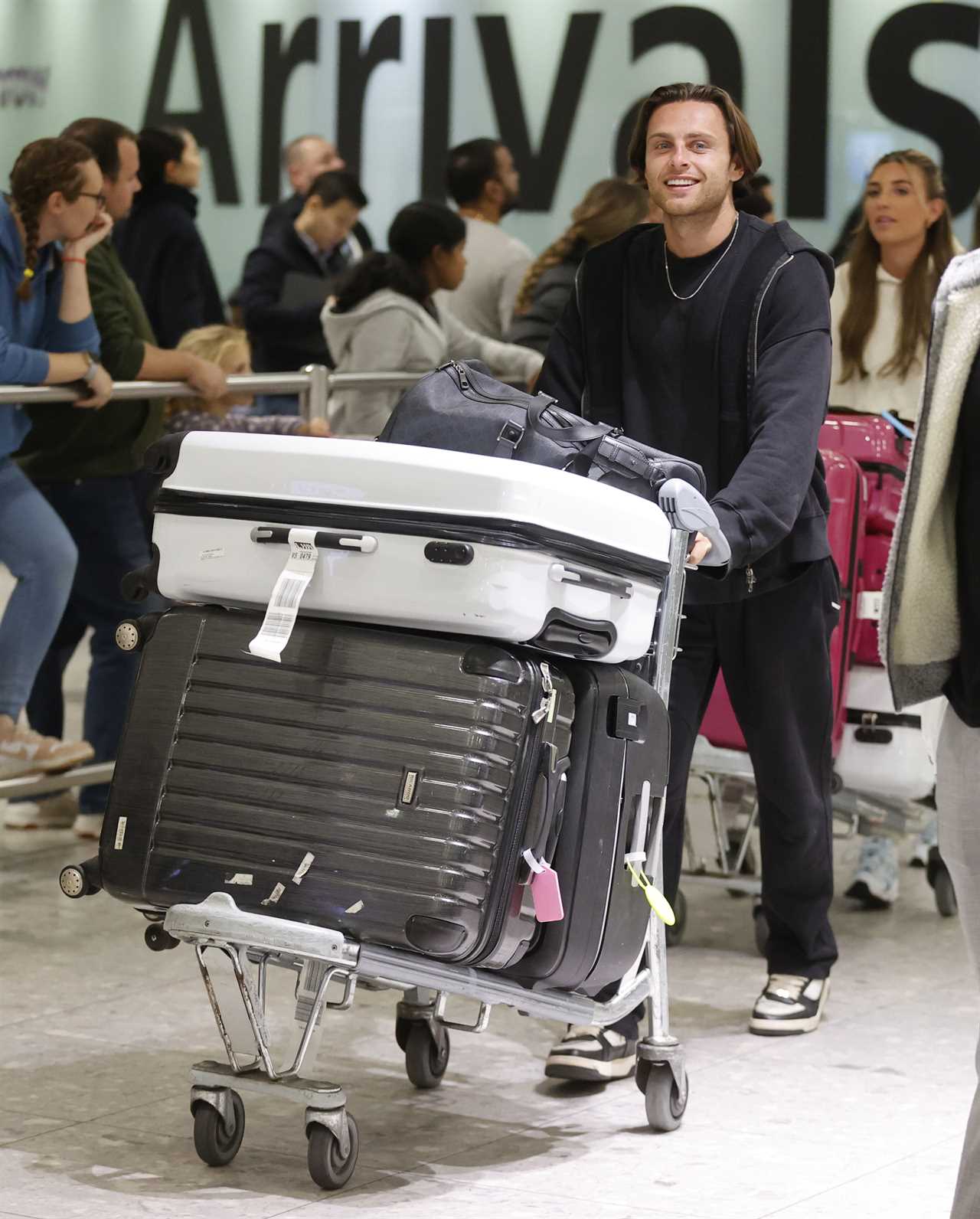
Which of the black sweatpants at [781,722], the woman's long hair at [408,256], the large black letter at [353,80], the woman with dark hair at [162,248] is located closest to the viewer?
the black sweatpants at [781,722]

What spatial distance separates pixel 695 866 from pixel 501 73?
7419 mm

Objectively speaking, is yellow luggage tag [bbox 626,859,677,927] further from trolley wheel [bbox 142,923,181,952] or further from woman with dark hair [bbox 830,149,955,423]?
woman with dark hair [bbox 830,149,955,423]

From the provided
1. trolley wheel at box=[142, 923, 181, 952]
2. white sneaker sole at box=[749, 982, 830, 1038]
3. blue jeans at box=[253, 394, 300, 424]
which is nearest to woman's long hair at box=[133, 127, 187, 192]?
blue jeans at box=[253, 394, 300, 424]

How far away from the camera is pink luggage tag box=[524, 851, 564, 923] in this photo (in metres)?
3.21

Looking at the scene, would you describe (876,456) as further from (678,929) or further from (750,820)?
(678,929)

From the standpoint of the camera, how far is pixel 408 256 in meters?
6.85

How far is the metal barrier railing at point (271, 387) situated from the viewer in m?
5.44

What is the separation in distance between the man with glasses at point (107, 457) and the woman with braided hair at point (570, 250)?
1.50 metres

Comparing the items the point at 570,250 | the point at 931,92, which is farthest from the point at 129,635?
the point at 931,92

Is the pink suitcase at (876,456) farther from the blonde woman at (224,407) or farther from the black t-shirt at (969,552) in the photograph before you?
the black t-shirt at (969,552)

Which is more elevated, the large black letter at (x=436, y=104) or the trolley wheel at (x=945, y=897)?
the large black letter at (x=436, y=104)

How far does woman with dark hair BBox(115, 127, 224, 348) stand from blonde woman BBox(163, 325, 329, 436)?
816 millimetres

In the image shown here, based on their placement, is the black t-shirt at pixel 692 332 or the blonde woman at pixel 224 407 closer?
the black t-shirt at pixel 692 332

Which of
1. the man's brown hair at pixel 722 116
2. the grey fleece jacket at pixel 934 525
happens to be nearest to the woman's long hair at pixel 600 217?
the man's brown hair at pixel 722 116
